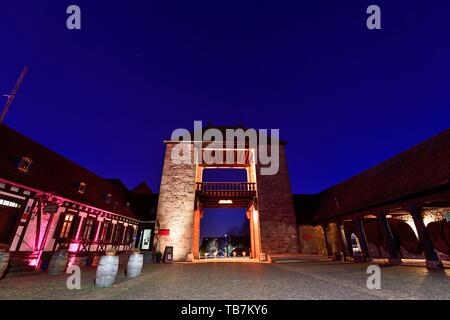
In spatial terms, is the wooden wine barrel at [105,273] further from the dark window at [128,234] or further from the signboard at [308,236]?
the signboard at [308,236]

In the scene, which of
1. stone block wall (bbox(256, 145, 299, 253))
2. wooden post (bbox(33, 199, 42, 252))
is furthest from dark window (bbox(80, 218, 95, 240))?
stone block wall (bbox(256, 145, 299, 253))

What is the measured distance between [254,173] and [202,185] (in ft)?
13.3

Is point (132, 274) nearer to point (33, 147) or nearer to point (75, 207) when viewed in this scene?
point (75, 207)

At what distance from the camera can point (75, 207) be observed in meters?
10.7

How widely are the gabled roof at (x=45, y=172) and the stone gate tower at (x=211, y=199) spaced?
164 inches

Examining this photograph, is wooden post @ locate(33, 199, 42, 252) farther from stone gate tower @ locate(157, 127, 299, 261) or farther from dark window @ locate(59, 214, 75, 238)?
stone gate tower @ locate(157, 127, 299, 261)

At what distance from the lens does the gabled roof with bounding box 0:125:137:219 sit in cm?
804

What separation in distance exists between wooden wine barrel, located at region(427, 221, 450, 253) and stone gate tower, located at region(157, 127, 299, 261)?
22.5 ft

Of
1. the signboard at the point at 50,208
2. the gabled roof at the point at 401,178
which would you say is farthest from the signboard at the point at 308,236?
the signboard at the point at 50,208

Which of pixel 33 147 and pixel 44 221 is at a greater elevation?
pixel 33 147

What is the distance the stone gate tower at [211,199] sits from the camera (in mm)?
13688
